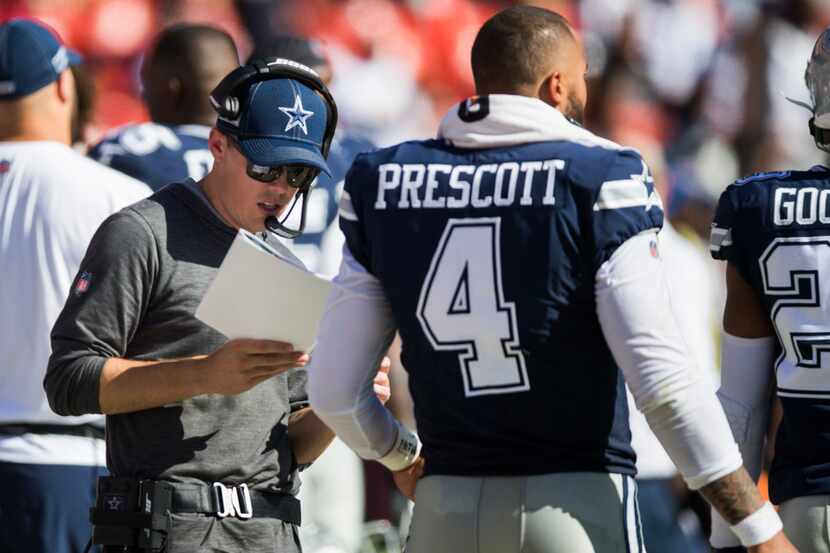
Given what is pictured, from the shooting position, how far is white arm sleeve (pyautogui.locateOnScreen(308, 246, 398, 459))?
328 centimetres

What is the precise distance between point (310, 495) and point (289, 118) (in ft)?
9.14

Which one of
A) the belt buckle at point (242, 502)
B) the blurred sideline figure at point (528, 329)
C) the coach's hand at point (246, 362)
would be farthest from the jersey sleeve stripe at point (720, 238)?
the belt buckle at point (242, 502)

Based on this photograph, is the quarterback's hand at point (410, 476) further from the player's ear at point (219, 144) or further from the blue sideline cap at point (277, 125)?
the player's ear at point (219, 144)

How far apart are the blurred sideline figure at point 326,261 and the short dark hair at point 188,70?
13cm

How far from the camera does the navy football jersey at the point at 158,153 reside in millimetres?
5215

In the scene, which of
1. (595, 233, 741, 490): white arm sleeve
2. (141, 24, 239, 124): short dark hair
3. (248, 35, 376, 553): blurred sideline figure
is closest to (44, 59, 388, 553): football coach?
(595, 233, 741, 490): white arm sleeve

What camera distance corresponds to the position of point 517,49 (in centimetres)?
329

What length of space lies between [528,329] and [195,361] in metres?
0.67

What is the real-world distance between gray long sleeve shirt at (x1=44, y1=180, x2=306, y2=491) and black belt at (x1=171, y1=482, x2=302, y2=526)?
0.08ft

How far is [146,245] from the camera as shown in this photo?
3.41 metres

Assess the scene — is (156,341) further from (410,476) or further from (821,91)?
(821,91)

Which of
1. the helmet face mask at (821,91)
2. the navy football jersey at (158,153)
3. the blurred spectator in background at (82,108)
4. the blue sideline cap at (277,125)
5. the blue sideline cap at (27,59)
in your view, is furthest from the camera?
the blurred spectator in background at (82,108)

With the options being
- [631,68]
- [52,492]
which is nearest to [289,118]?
[52,492]

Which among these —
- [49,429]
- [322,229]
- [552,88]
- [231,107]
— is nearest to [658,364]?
[552,88]
